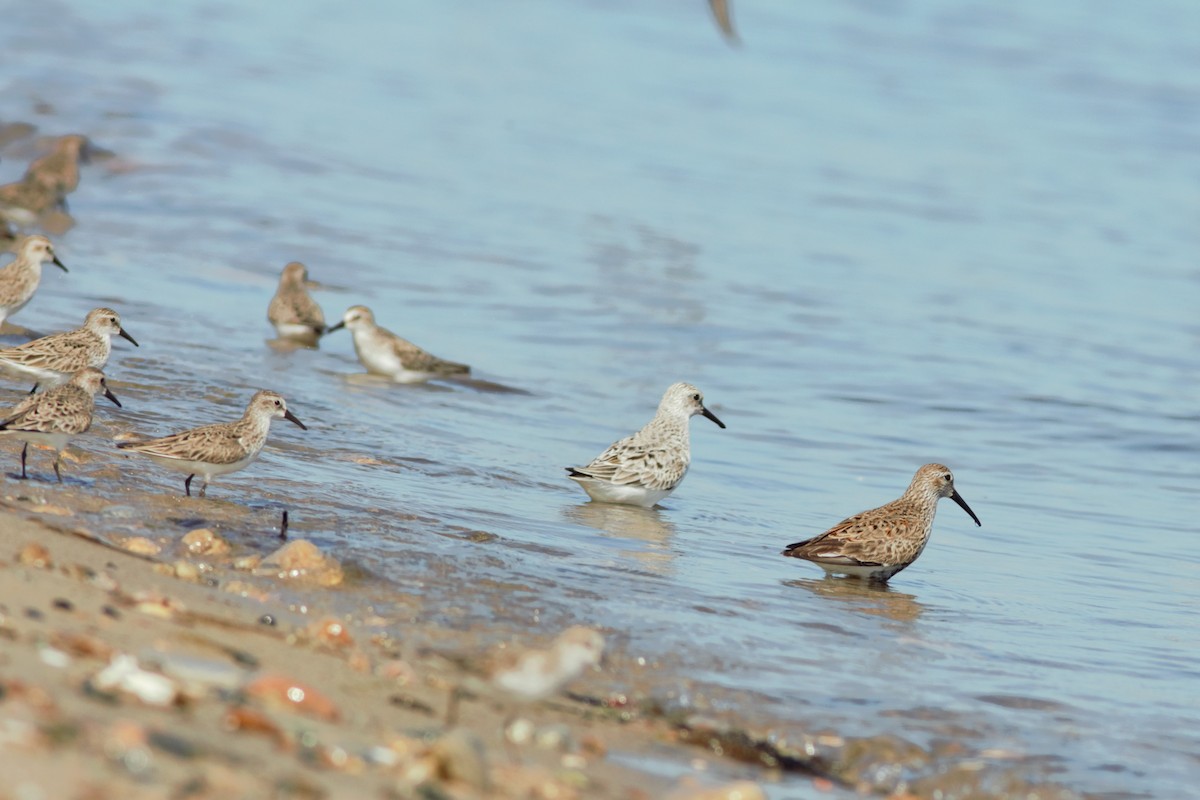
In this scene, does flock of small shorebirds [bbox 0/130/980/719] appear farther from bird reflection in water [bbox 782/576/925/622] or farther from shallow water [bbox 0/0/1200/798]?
shallow water [bbox 0/0/1200/798]

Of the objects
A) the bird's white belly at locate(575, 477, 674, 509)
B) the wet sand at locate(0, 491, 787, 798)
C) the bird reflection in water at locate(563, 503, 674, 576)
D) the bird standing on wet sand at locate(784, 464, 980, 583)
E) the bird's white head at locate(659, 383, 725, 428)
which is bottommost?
the wet sand at locate(0, 491, 787, 798)

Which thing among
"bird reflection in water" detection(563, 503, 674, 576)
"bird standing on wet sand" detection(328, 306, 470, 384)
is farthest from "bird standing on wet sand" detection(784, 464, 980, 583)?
"bird standing on wet sand" detection(328, 306, 470, 384)

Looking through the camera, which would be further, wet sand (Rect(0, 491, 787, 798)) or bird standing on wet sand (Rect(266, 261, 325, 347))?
bird standing on wet sand (Rect(266, 261, 325, 347))

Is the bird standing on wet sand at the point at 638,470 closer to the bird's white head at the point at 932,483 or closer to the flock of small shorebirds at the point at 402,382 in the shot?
the flock of small shorebirds at the point at 402,382

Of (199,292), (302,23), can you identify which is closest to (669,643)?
(199,292)

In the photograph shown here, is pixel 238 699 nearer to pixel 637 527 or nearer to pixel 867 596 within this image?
pixel 867 596

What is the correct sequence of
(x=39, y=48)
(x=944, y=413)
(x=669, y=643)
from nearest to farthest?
1. (x=669, y=643)
2. (x=944, y=413)
3. (x=39, y=48)

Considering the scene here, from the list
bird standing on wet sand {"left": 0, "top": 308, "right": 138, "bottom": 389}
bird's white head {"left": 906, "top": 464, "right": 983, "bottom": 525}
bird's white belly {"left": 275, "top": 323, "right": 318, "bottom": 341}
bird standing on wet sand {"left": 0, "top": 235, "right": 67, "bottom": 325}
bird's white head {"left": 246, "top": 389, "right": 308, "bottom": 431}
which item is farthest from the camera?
bird's white belly {"left": 275, "top": 323, "right": 318, "bottom": 341}

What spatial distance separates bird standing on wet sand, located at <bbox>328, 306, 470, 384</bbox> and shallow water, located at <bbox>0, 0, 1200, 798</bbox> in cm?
40

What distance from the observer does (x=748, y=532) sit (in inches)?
373

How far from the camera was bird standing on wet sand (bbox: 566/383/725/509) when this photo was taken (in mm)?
9734

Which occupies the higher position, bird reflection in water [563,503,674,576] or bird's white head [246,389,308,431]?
bird's white head [246,389,308,431]

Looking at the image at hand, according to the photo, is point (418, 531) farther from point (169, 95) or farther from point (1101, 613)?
point (169, 95)

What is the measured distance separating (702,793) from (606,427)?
24.0 ft
